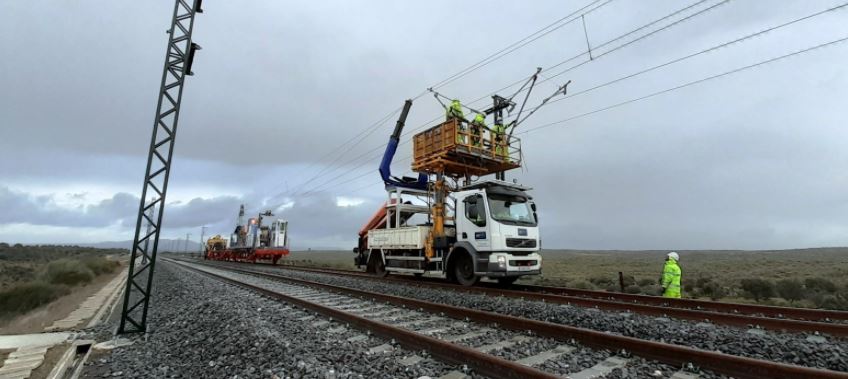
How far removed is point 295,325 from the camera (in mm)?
6648

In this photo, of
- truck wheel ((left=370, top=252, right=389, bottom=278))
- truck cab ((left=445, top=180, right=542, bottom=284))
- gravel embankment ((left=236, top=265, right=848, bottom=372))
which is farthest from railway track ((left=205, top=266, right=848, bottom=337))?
truck wheel ((left=370, top=252, right=389, bottom=278))

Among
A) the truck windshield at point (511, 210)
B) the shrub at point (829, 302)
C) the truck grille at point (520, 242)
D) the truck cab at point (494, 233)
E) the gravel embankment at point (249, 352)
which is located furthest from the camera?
the truck windshield at point (511, 210)

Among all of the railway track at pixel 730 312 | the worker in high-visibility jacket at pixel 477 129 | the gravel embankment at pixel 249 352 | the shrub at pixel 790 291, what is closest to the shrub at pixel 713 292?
the shrub at pixel 790 291

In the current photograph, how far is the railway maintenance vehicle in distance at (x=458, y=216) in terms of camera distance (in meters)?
11.0

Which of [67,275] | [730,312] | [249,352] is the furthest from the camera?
[67,275]

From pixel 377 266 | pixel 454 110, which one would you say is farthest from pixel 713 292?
pixel 377 266

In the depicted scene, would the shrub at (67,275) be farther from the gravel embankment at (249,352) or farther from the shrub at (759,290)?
the shrub at (759,290)

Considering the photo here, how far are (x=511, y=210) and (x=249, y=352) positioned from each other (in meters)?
8.30

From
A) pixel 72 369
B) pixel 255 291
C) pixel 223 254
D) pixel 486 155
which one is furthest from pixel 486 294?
pixel 223 254

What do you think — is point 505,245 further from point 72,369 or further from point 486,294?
point 72,369

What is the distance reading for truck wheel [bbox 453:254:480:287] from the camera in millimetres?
11656

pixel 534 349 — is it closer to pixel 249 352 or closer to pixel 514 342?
pixel 514 342

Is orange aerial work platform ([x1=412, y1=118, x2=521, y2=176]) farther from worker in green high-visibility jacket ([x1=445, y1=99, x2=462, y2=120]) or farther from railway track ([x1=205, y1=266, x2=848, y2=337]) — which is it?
railway track ([x1=205, y1=266, x2=848, y2=337])

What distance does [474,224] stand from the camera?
11414mm
